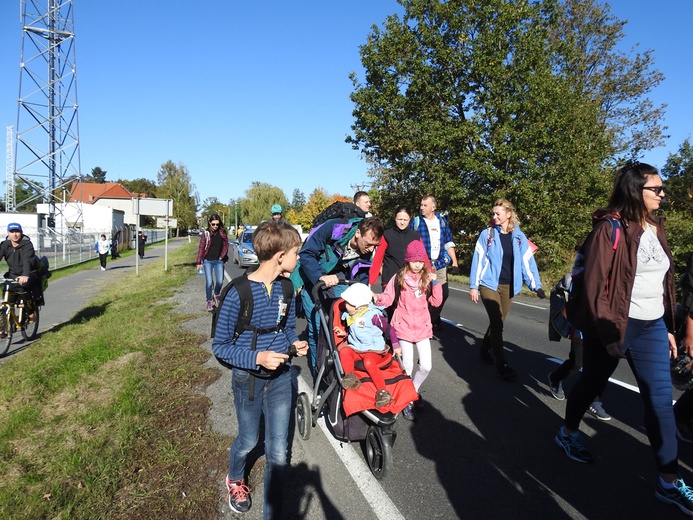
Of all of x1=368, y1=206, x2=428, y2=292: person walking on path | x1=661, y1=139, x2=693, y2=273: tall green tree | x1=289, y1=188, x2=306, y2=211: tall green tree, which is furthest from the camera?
x1=289, y1=188, x2=306, y2=211: tall green tree

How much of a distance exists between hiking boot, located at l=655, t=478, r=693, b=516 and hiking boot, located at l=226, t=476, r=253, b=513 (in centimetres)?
263

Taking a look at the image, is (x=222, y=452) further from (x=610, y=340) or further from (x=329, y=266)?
(x=610, y=340)

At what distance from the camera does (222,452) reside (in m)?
3.53

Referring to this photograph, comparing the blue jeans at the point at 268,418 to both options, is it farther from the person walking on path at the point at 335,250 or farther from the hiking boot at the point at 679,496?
the hiking boot at the point at 679,496


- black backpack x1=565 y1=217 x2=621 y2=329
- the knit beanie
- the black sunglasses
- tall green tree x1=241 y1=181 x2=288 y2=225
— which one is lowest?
the knit beanie

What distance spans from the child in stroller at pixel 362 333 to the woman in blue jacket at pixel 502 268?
73.3 inches

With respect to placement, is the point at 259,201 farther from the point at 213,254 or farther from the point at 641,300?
the point at 641,300

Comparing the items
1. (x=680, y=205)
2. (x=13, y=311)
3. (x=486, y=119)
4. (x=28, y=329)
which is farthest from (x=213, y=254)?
(x=680, y=205)

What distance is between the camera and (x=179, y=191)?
3039 inches

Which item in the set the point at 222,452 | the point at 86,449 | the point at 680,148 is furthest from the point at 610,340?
the point at 680,148

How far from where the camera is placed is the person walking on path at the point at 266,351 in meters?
2.55

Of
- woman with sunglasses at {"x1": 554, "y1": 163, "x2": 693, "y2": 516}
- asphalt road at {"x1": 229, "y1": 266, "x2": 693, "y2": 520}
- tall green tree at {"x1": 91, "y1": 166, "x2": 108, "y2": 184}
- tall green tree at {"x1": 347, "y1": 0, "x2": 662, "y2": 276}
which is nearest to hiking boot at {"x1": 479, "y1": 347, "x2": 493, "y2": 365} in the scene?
asphalt road at {"x1": 229, "y1": 266, "x2": 693, "y2": 520}

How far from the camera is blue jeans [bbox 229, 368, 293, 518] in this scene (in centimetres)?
257

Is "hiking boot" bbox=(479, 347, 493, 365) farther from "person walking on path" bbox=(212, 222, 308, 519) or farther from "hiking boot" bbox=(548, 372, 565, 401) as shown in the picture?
"person walking on path" bbox=(212, 222, 308, 519)
